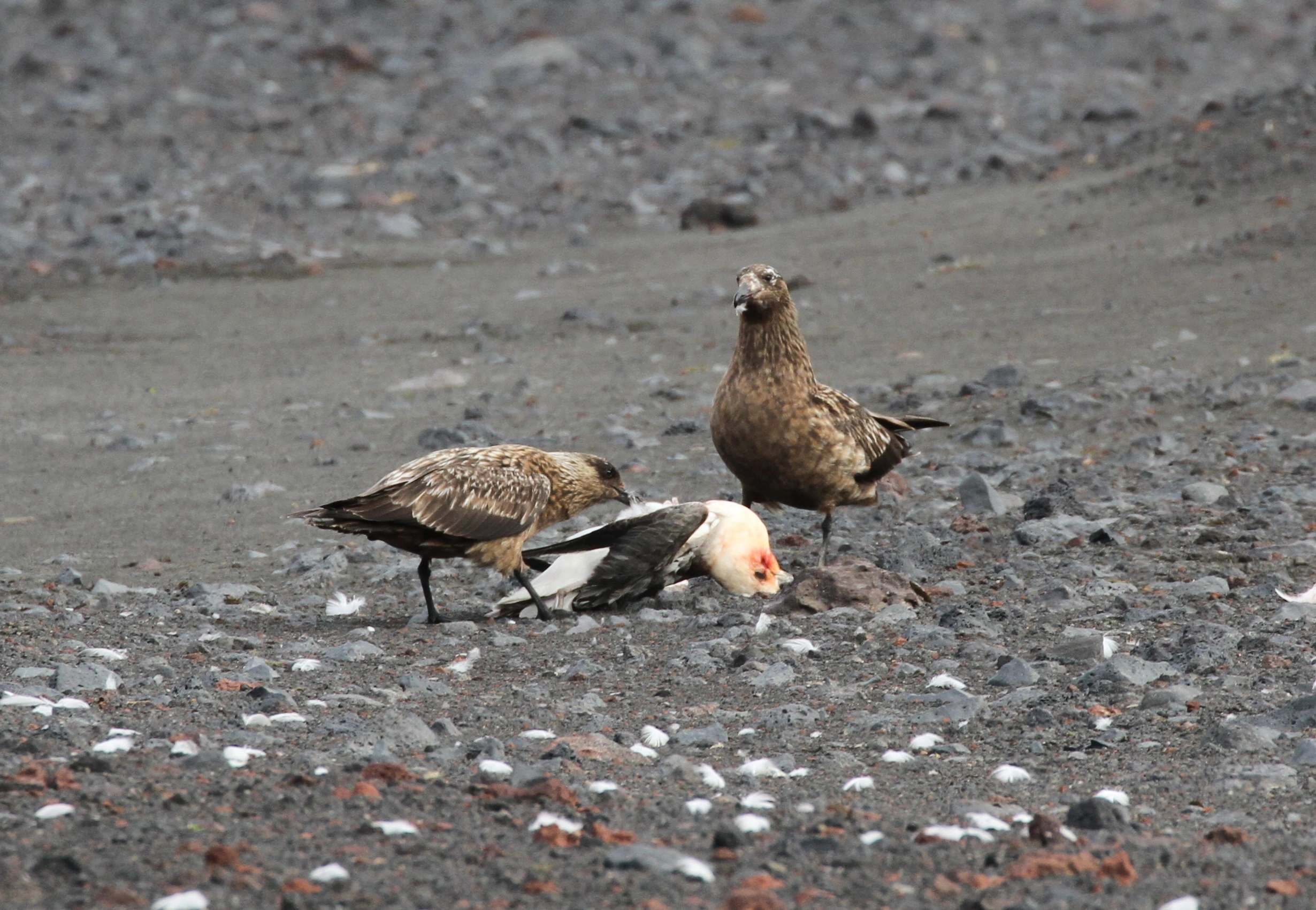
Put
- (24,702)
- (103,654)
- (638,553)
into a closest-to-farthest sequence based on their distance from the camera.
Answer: (24,702) → (103,654) → (638,553)

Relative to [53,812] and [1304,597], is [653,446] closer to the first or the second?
[1304,597]

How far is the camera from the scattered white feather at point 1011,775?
4.65 metres

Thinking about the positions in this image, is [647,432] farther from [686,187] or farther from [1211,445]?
[686,187]

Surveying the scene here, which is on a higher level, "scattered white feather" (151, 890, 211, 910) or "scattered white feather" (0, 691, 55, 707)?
"scattered white feather" (151, 890, 211, 910)

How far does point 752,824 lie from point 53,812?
5.70ft

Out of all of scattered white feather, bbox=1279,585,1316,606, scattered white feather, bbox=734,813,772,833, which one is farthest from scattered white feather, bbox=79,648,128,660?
scattered white feather, bbox=1279,585,1316,606

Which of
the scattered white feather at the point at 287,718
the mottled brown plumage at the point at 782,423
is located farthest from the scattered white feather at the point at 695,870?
the mottled brown plumage at the point at 782,423

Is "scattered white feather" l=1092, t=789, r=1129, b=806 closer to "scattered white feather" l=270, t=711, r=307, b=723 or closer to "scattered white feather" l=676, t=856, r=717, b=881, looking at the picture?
"scattered white feather" l=676, t=856, r=717, b=881

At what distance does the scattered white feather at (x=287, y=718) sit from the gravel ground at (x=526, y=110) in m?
11.2

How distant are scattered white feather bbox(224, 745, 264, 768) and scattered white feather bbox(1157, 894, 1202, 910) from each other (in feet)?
8.00

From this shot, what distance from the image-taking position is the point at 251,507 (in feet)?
29.9

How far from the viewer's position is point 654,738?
5016mm

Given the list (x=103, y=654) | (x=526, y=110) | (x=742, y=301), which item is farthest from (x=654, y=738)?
(x=526, y=110)

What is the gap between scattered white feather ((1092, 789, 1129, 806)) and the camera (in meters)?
4.35
